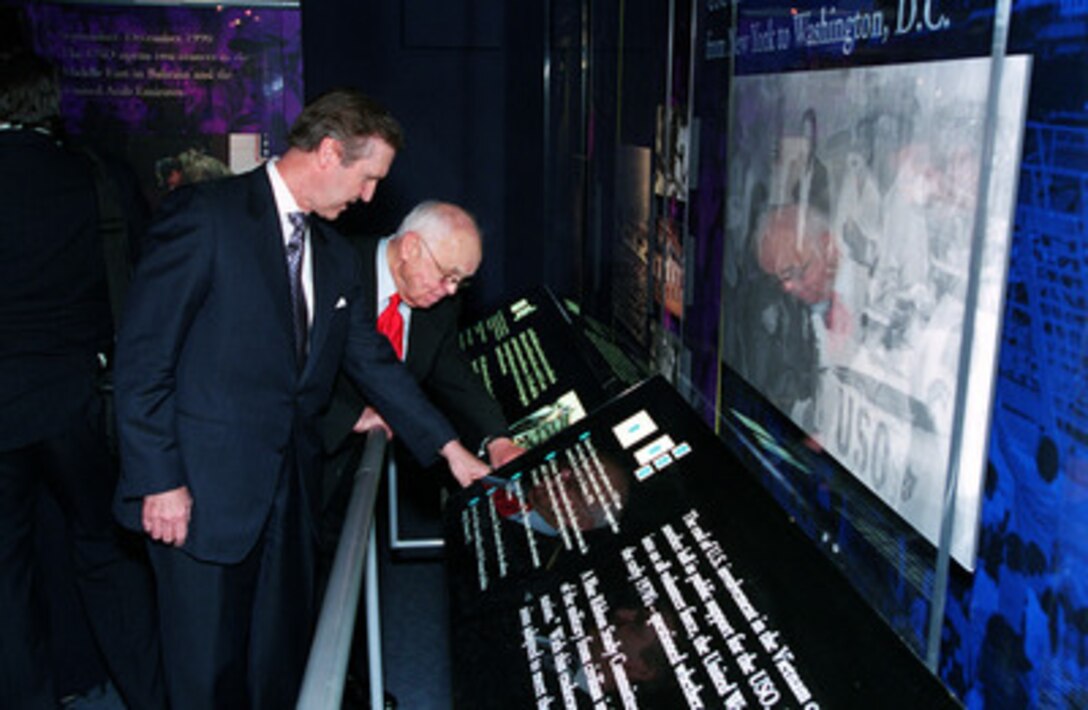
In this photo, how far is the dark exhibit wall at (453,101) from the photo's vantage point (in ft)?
14.4

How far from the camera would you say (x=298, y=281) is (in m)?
2.31

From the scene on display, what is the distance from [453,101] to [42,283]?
209 cm

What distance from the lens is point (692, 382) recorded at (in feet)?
7.22

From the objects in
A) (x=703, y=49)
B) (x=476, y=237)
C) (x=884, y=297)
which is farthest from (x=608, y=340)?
(x=884, y=297)

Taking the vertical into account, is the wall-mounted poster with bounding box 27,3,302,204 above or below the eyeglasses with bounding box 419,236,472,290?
above

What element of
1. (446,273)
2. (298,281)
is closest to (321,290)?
(298,281)

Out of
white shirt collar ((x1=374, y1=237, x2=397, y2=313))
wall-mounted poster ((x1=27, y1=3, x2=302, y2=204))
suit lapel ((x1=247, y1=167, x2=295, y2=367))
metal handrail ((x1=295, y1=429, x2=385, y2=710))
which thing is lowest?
metal handrail ((x1=295, y1=429, x2=385, y2=710))

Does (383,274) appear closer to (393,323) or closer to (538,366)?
(393,323)

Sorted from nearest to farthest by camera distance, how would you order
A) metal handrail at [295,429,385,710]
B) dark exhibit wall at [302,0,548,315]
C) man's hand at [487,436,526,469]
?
metal handrail at [295,429,385,710] < man's hand at [487,436,526,469] < dark exhibit wall at [302,0,548,315]

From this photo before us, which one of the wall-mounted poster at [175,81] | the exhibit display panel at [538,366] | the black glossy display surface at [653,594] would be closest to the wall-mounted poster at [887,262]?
the black glossy display surface at [653,594]

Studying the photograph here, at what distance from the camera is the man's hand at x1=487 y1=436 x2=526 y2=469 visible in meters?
2.44

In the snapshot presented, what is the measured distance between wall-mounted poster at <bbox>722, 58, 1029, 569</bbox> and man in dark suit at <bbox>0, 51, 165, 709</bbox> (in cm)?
195

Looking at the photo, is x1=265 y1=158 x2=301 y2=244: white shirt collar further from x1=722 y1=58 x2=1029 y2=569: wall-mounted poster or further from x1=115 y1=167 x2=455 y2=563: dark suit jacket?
x1=722 y1=58 x2=1029 y2=569: wall-mounted poster

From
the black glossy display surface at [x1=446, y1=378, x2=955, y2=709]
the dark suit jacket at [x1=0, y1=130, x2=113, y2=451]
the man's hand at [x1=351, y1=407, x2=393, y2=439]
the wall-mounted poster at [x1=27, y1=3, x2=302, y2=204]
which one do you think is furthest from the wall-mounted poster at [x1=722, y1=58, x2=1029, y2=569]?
the wall-mounted poster at [x1=27, y1=3, x2=302, y2=204]
